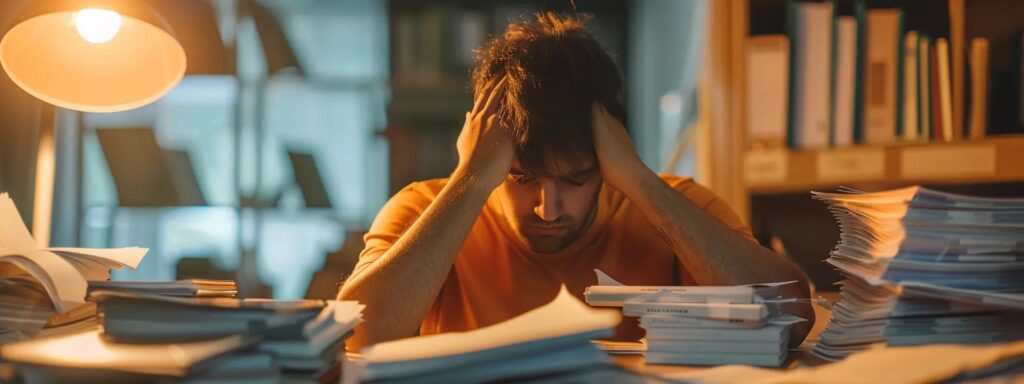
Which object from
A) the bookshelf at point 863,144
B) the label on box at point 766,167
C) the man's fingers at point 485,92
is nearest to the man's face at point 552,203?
the man's fingers at point 485,92

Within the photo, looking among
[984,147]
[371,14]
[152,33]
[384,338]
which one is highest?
[371,14]

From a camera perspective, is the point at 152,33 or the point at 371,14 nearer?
the point at 152,33

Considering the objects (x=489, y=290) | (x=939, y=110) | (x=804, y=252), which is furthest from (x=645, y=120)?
(x=489, y=290)

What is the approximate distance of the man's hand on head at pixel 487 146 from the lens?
4.19ft

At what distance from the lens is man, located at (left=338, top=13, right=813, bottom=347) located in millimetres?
1222

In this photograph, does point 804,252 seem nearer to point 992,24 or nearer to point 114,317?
point 992,24

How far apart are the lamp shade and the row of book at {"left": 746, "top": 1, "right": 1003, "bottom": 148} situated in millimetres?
1445

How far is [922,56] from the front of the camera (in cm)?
201

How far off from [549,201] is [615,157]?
12 centimetres

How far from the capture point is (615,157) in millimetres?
1311

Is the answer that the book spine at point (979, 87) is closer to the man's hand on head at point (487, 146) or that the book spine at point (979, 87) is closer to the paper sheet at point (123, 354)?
the man's hand on head at point (487, 146)

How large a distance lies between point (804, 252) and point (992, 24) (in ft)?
2.29

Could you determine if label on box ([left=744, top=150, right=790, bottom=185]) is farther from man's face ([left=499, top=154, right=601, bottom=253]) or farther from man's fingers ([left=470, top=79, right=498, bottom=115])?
man's fingers ([left=470, top=79, right=498, bottom=115])

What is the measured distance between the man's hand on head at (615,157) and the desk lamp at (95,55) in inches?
23.7
